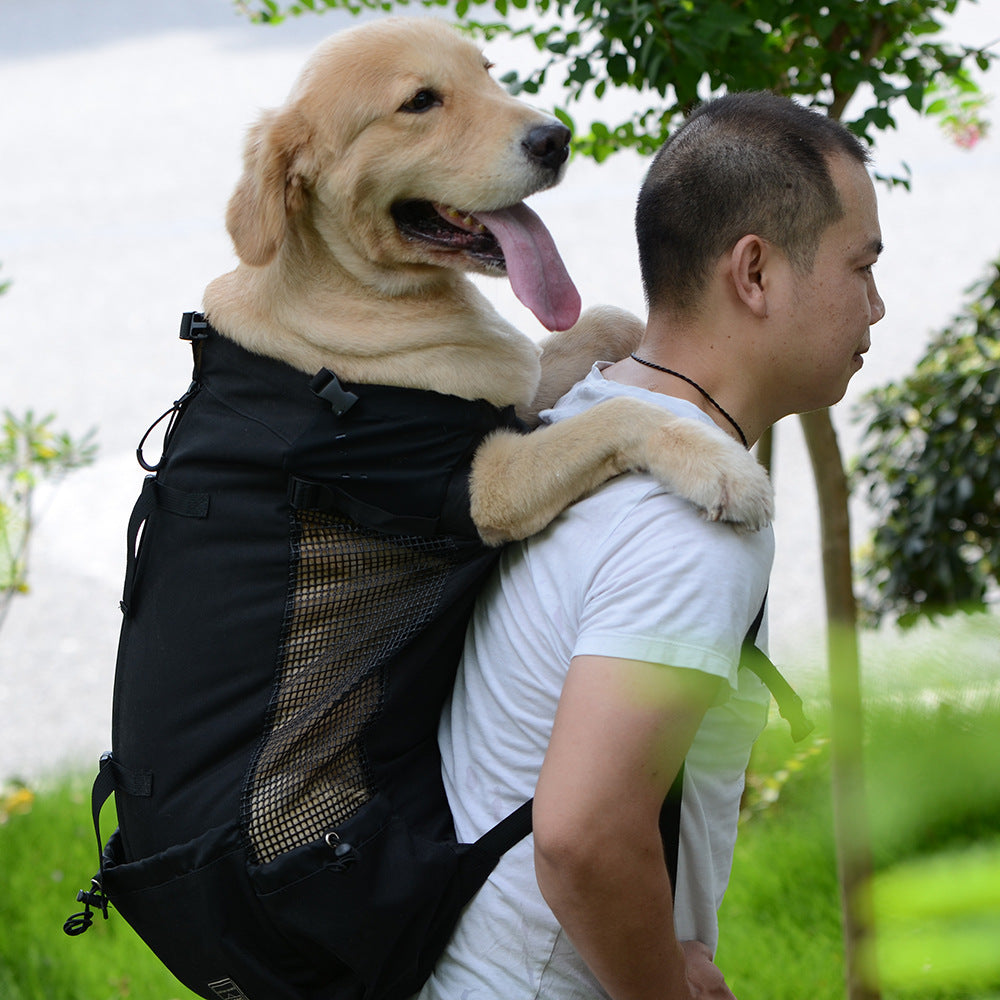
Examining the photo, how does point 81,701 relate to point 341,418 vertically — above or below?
below

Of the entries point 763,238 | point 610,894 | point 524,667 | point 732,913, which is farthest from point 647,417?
point 732,913

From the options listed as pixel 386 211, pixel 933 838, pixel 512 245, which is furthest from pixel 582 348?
pixel 933 838

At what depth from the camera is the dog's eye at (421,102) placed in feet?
6.77

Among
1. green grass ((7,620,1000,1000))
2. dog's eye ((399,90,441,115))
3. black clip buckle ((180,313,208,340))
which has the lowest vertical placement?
green grass ((7,620,1000,1000))

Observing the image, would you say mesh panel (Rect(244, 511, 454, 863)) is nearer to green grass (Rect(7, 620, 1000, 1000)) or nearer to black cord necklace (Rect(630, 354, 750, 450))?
black cord necklace (Rect(630, 354, 750, 450))

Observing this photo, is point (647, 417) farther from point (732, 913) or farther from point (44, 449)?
point (44, 449)

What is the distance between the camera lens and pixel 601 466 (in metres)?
1.71

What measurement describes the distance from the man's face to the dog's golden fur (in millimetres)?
379

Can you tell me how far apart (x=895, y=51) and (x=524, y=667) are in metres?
1.85

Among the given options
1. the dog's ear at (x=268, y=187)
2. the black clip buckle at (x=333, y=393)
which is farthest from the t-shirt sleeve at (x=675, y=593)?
the dog's ear at (x=268, y=187)

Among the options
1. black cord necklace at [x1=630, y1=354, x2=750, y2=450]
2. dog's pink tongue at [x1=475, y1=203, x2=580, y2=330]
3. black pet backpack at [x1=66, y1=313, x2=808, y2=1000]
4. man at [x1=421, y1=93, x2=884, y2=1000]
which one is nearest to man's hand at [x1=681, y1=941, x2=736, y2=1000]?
man at [x1=421, y1=93, x2=884, y2=1000]

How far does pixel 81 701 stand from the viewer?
5941 millimetres

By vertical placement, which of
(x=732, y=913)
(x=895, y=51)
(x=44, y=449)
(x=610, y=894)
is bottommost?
(x=732, y=913)

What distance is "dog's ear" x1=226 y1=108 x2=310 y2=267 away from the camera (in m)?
1.92
